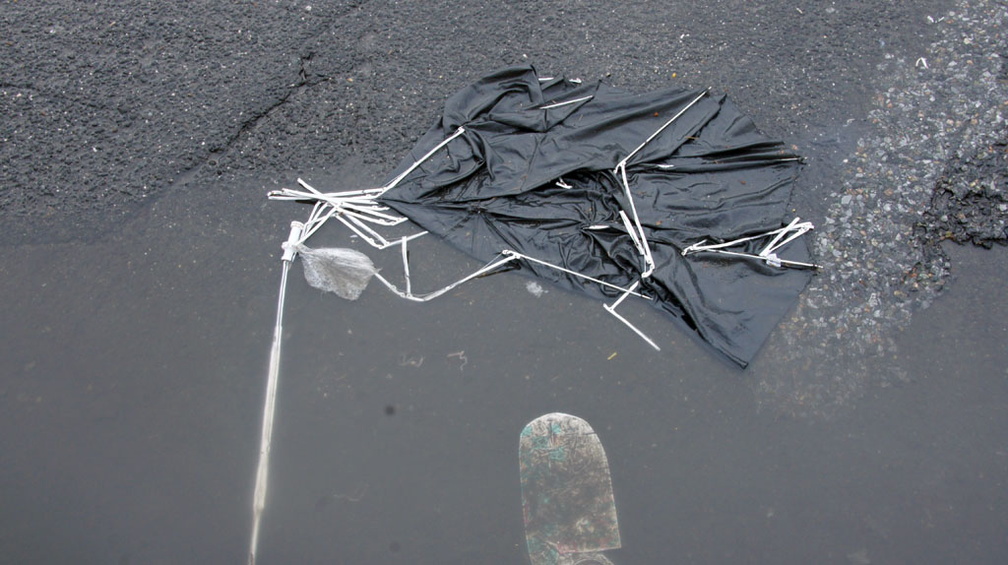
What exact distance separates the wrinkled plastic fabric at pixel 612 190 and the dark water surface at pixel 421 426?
210 millimetres

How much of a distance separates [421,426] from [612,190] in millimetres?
1658

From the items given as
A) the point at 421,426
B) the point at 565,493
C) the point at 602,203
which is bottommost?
the point at 565,493

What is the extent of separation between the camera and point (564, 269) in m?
3.35

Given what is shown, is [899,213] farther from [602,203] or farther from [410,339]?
[410,339]

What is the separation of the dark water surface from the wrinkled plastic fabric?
210 mm

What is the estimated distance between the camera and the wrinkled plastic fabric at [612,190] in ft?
10.8

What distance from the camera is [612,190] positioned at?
3568 mm

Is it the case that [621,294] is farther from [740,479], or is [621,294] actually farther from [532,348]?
[740,479]

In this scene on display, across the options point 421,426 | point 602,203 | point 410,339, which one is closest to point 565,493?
point 421,426

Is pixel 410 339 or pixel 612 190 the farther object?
pixel 612 190

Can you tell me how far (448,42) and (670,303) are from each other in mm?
2179

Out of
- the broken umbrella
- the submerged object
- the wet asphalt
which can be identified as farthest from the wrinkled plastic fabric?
the submerged object

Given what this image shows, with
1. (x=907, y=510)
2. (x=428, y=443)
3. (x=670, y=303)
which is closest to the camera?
(x=907, y=510)


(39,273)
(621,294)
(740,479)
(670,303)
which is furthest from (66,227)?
(740,479)
